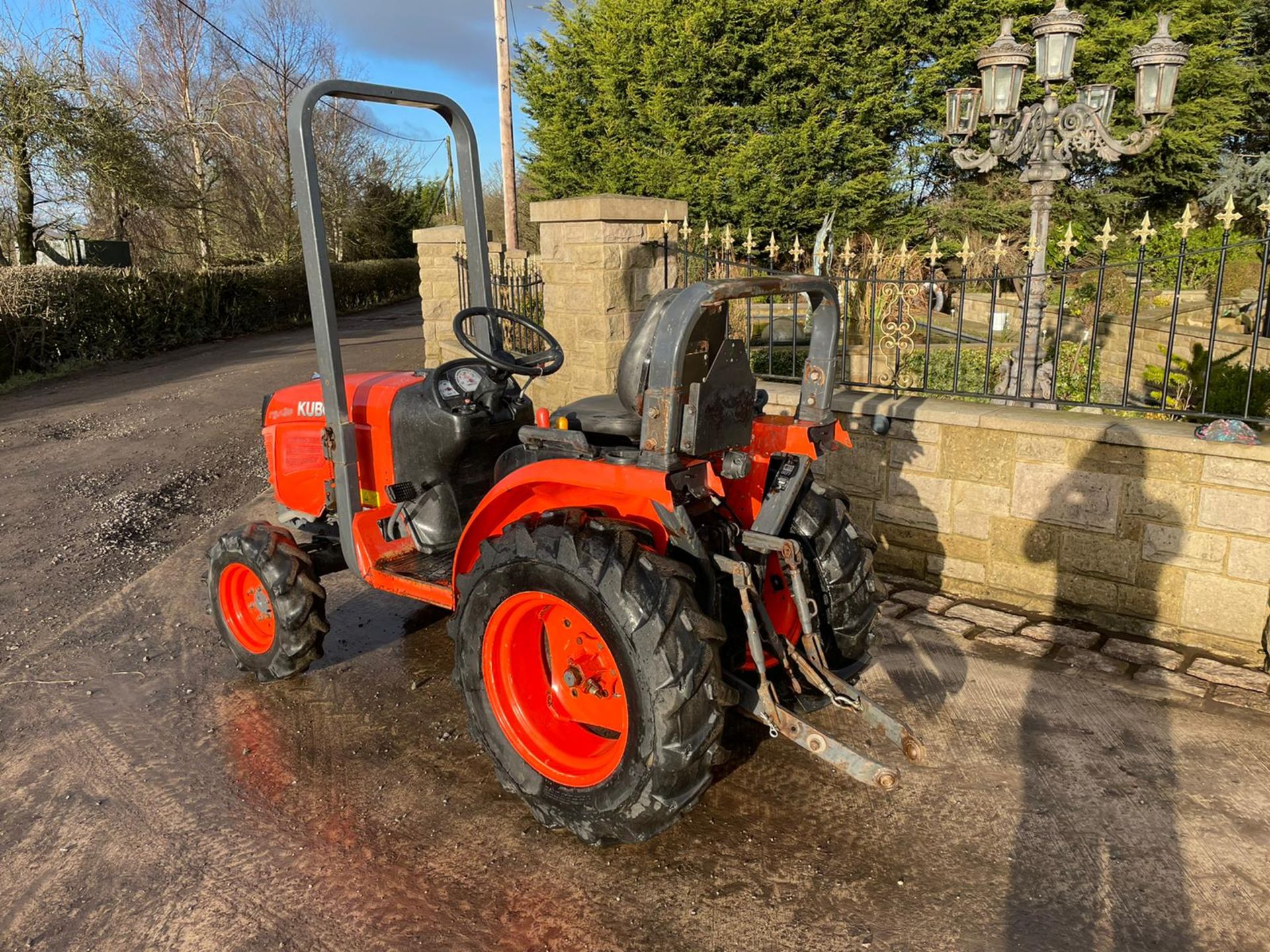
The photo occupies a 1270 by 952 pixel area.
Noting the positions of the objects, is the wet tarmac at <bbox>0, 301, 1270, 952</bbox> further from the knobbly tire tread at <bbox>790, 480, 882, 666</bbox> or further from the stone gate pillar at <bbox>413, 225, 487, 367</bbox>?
the stone gate pillar at <bbox>413, 225, 487, 367</bbox>

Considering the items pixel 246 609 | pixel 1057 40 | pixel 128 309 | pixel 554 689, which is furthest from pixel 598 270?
pixel 128 309

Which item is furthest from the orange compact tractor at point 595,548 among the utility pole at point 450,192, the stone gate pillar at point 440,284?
the utility pole at point 450,192

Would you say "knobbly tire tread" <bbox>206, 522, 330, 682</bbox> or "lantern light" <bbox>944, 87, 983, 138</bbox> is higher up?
"lantern light" <bbox>944, 87, 983, 138</bbox>

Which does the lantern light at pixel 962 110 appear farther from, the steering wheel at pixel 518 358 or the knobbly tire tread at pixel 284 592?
the knobbly tire tread at pixel 284 592

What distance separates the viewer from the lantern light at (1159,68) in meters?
7.01

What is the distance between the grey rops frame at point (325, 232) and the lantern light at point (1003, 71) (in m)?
5.57

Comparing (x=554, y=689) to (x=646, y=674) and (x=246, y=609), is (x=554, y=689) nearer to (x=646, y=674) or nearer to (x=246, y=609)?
(x=646, y=674)

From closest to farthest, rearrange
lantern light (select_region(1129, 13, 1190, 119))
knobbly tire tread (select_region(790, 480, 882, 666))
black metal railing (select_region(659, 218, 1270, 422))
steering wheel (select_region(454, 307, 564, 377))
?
1. knobbly tire tread (select_region(790, 480, 882, 666))
2. steering wheel (select_region(454, 307, 564, 377))
3. black metal railing (select_region(659, 218, 1270, 422))
4. lantern light (select_region(1129, 13, 1190, 119))

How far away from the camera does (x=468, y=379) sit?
3.67 m

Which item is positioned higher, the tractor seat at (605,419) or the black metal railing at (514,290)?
the black metal railing at (514,290)

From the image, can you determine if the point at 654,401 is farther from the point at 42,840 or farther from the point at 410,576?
the point at 42,840

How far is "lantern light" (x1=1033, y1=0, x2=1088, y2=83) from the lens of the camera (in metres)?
7.07

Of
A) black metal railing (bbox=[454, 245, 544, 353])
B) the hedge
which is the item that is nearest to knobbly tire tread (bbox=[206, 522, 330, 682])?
black metal railing (bbox=[454, 245, 544, 353])

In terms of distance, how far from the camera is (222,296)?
634 inches
